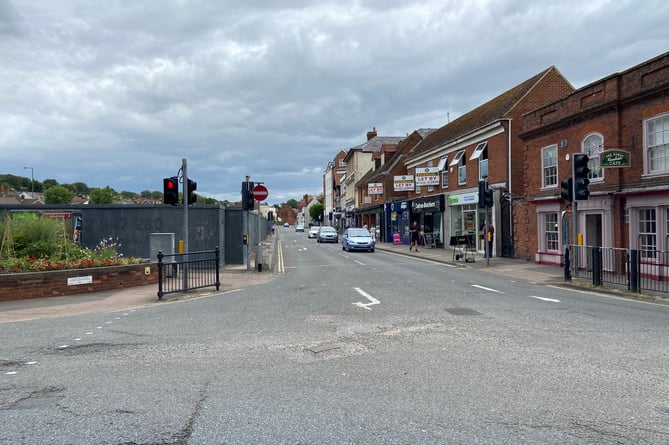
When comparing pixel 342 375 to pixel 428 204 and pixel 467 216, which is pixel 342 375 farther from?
→ pixel 428 204

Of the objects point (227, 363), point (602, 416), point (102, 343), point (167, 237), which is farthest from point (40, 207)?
point (602, 416)

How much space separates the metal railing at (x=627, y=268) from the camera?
12875 millimetres

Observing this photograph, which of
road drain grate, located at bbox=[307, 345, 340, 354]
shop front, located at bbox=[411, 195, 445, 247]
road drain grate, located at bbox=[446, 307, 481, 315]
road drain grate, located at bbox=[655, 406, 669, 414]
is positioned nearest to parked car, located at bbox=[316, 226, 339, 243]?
shop front, located at bbox=[411, 195, 445, 247]

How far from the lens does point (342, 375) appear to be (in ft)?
18.8

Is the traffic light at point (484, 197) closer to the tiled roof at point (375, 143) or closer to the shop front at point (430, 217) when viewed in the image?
the shop front at point (430, 217)

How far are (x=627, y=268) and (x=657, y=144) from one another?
4903 millimetres

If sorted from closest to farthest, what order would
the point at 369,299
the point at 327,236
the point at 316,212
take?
the point at 369,299 → the point at 327,236 → the point at 316,212

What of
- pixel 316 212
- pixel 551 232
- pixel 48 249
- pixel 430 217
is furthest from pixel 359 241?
pixel 316 212

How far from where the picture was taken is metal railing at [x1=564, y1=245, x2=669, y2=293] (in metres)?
12.9

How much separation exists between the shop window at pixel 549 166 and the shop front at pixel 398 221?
63.3 feet

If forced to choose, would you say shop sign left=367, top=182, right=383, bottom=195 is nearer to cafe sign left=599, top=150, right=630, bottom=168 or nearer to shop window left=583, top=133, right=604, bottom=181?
shop window left=583, top=133, right=604, bottom=181

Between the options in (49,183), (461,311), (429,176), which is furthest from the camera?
(49,183)

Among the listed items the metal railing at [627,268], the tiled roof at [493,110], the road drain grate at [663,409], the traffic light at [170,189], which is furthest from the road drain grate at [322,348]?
the tiled roof at [493,110]

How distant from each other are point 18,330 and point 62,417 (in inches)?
205
